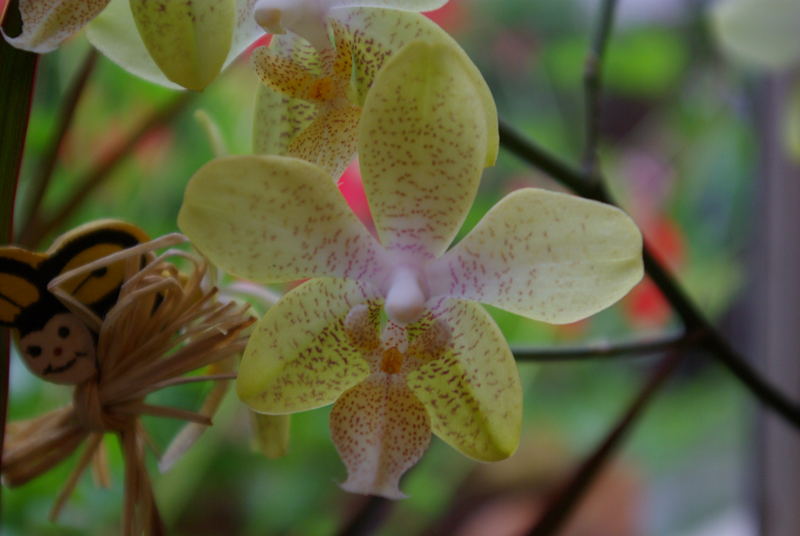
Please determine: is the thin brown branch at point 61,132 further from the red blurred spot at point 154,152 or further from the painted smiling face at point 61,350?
the red blurred spot at point 154,152

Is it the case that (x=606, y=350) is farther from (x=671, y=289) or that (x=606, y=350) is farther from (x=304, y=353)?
(x=304, y=353)

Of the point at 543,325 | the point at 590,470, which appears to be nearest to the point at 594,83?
the point at 590,470

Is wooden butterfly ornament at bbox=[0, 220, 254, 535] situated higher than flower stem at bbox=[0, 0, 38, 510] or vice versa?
flower stem at bbox=[0, 0, 38, 510]

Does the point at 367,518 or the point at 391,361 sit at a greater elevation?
the point at 391,361

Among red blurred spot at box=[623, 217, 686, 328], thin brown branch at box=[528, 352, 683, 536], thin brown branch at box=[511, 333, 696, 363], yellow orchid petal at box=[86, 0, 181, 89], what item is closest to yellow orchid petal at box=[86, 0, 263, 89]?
yellow orchid petal at box=[86, 0, 181, 89]

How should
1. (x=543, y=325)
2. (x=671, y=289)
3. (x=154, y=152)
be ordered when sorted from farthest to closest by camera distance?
(x=543, y=325) < (x=154, y=152) < (x=671, y=289)

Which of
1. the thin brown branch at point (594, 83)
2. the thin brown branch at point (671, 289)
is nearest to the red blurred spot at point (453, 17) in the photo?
the thin brown branch at point (594, 83)

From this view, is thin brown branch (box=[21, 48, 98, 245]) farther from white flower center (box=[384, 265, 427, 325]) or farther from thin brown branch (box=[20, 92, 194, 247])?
white flower center (box=[384, 265, 427, 325])
